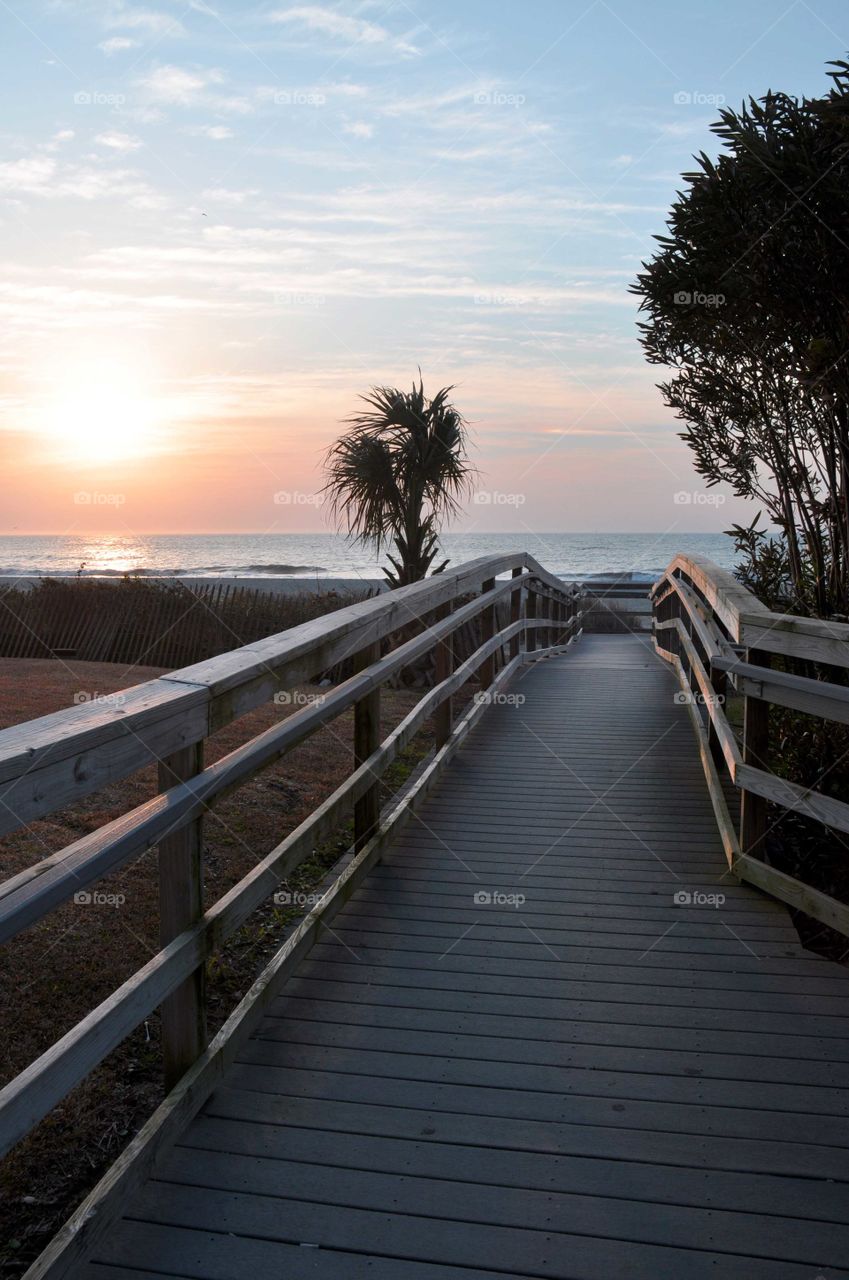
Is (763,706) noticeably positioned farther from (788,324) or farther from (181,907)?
(181,907)

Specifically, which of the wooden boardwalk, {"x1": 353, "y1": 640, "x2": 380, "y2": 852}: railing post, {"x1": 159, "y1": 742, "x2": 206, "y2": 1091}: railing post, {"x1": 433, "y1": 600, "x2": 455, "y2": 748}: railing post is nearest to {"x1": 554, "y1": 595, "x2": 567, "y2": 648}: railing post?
{"x1": 433, "y1": 600, "x2": 455, "y2": 748}: railing post

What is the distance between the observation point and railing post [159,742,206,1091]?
2.37 meters

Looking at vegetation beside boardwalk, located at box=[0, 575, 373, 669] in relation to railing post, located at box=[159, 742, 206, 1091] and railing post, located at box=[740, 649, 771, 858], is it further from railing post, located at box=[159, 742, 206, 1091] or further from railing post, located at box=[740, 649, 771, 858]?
railing post, located at box=[159, 742, 206, 1091]

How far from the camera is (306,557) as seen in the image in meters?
77.1

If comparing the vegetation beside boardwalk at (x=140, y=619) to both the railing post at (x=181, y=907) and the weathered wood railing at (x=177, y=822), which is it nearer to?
the weathered wood railing at (x=177, y=822)

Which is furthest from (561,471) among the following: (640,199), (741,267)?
(741,267)

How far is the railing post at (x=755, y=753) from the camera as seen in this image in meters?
4.05

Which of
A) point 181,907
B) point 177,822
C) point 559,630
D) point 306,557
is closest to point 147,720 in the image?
point 177,822

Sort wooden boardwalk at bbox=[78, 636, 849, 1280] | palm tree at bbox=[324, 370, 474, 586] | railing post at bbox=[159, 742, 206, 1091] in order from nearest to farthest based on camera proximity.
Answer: wooden boardwalk at bbox=[78, 636, 849, 1280]
railing post at bbox=[159, 742, 206, 1091]
palm tree at bbox=[324, 370, 474, 586]

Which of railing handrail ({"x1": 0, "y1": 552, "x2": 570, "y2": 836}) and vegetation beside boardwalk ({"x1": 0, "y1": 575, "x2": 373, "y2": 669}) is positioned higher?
railing handrail ({"x1": 0, "y1": 552, "x2": 570, "y2": 836})

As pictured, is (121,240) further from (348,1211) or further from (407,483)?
(348,1211)

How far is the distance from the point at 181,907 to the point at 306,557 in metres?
75.6

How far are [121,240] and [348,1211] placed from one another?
10776mm

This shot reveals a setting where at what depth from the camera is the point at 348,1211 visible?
214 centimetres
